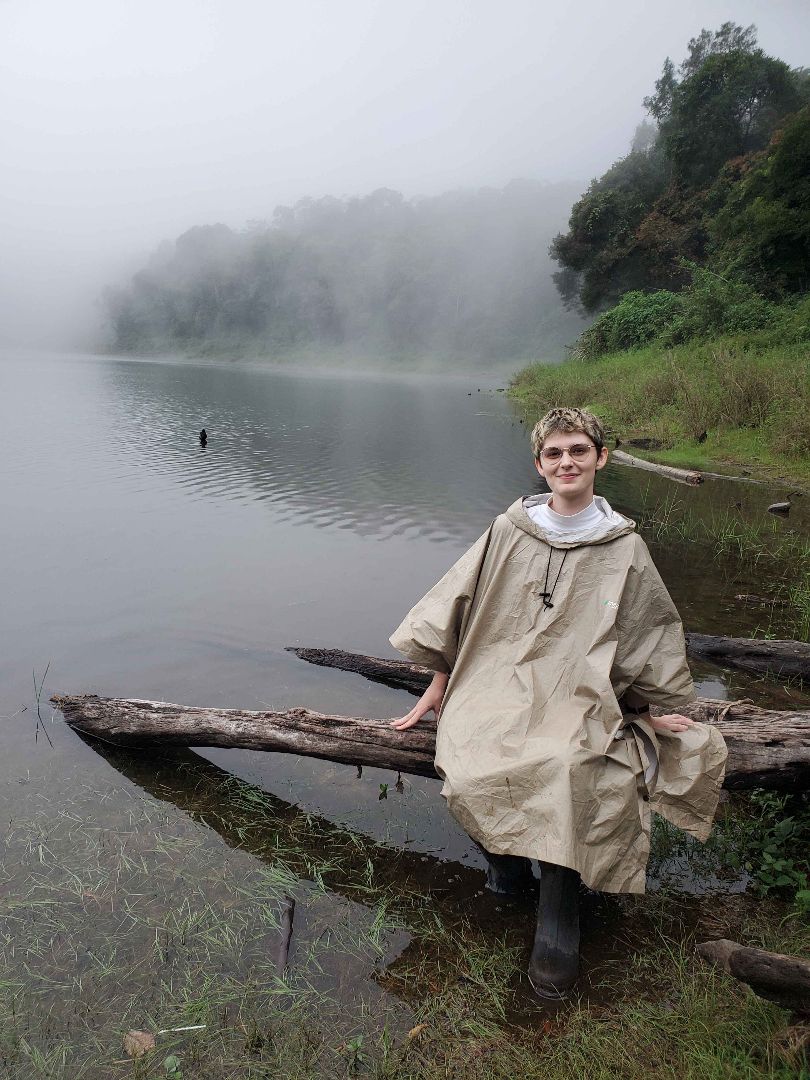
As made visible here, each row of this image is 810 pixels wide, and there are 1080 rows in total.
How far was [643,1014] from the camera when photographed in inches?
87.8

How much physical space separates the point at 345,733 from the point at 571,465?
1.67m

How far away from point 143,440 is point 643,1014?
1717 centimetres

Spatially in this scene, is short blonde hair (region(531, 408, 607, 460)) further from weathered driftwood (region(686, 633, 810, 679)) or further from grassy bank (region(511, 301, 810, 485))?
grassy bank (region(511, 301, 810, 485))

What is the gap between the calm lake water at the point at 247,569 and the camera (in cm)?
406

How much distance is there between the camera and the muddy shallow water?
3055 mm

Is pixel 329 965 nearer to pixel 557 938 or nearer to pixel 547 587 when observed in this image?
pixel 557 938

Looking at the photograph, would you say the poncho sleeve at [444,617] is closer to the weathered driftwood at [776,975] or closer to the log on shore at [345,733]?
the log on shore at [345,733]

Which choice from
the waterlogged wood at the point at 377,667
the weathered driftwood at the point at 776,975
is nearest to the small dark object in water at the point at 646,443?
the waterlogged wood at the point at 377,667

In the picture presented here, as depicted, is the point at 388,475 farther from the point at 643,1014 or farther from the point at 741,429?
the point at 643,1014

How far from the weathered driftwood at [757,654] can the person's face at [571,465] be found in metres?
2.86

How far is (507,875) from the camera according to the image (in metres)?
2.89

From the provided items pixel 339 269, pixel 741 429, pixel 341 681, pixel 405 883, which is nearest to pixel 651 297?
pixel 741 429

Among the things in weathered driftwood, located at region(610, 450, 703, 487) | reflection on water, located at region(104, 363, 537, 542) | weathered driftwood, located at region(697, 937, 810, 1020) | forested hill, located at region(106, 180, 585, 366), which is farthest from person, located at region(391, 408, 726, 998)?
forested hill, located at region(106, 180, 585, 366)

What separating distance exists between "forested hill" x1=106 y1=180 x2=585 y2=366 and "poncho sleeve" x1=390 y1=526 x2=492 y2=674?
271 ft
